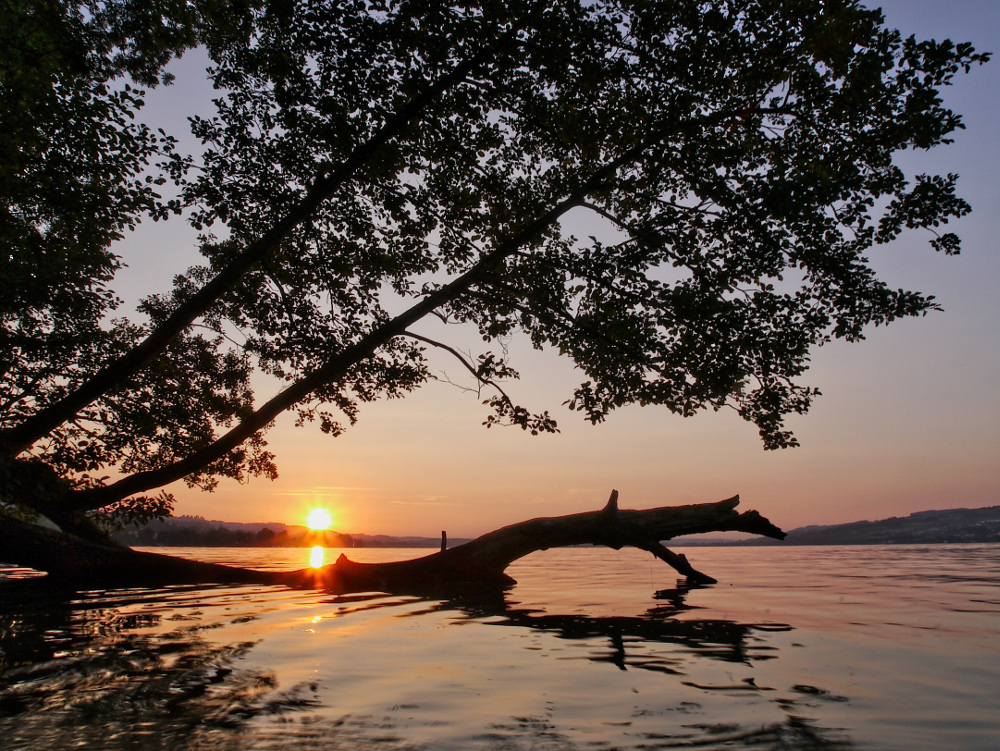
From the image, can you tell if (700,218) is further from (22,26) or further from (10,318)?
(10,318)

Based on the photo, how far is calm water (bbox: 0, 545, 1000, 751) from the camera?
4.25 meters

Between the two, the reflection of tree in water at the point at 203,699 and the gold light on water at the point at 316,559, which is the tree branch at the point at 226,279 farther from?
the gold light on water at the point at 316,559

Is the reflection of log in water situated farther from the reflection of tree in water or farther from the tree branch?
the tree branch

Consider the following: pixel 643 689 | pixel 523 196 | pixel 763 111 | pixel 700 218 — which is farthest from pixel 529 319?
pixel 643 689

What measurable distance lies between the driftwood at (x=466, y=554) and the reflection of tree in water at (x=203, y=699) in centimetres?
611

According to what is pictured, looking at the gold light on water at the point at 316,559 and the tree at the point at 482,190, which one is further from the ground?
the tree at the point at 482,190

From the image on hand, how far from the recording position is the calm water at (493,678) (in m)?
4.25

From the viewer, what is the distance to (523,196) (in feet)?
42.4

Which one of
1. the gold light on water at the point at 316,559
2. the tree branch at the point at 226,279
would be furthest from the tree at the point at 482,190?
the gold light on water at the point at 316,559

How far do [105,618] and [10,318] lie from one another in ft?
22.1

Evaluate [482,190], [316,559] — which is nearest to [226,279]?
[482,190]

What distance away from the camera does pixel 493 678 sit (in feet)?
19.3

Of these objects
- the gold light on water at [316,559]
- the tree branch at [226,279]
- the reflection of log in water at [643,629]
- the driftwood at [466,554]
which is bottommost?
the reflection of log in water at [643,629]

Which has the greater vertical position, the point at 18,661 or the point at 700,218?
the point at 700,218
